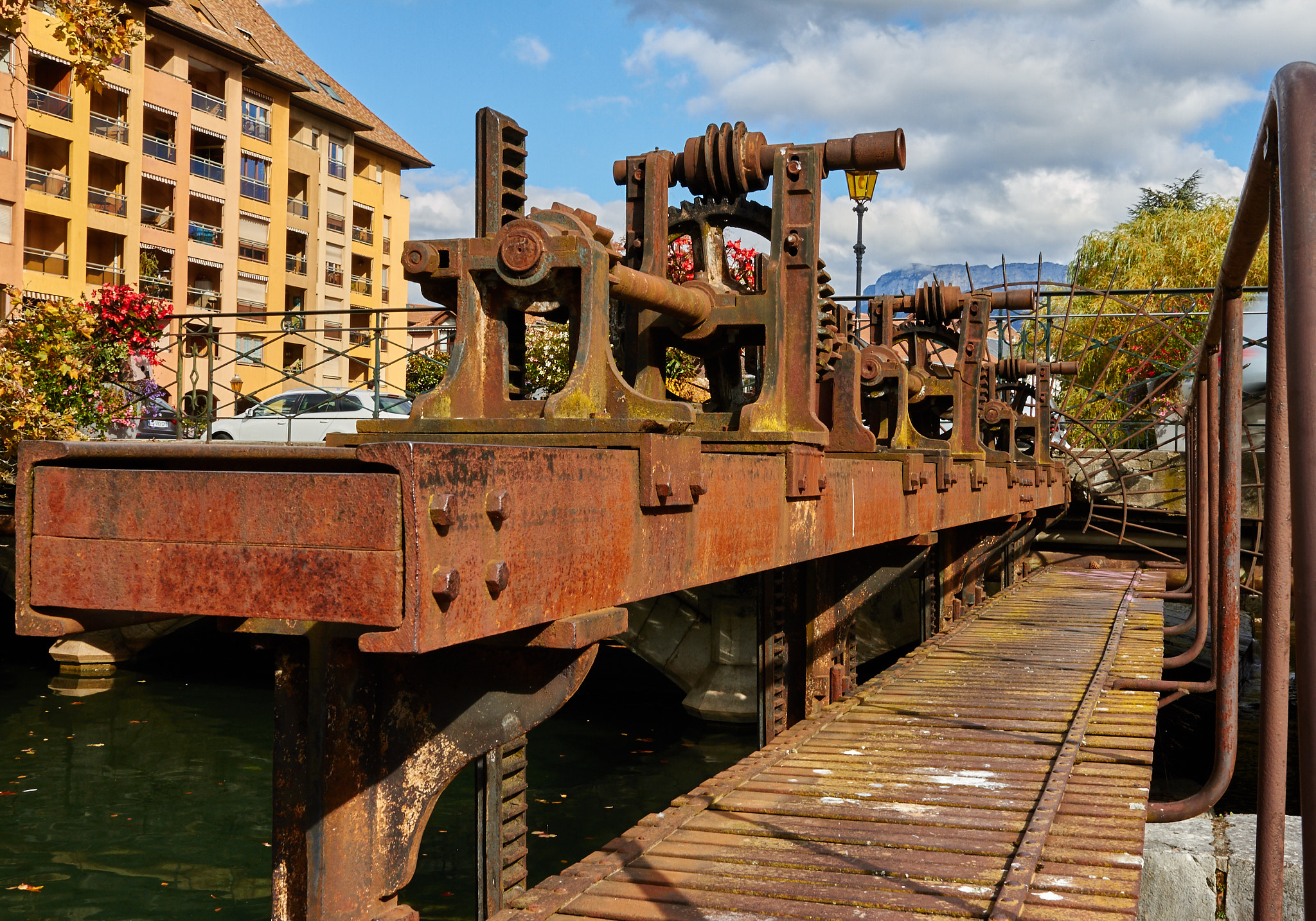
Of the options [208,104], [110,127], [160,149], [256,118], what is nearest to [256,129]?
[256,118]

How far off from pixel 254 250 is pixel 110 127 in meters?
7.82

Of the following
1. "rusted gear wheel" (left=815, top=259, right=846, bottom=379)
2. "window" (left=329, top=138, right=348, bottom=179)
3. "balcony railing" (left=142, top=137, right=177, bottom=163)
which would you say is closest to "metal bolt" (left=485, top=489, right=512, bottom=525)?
"rusted gear wheel" (left=815, top=259, right=846, bottom=379)

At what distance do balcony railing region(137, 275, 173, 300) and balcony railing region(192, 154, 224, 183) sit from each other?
14.9ft

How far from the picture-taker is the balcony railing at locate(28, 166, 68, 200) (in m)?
36.2

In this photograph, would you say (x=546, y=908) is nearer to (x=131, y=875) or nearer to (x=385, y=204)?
(x=131, y=875)

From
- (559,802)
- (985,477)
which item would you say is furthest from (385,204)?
(985,477)

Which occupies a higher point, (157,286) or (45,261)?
(45,261)

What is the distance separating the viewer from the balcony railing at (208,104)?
139 ft

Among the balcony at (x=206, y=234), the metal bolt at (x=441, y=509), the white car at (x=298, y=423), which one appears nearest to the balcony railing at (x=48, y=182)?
the balcony at (x=206, y=234)

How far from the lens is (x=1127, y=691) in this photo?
6.72 meters

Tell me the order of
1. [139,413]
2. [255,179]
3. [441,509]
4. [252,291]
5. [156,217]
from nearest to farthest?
1. [441,509]
2. [139,413]
3. [156,217]
4. [252,291]
5. [255,179]

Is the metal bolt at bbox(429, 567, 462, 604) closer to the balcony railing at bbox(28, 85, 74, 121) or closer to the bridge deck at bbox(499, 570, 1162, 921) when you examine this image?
the bridge deck at bbox(499, 570, 1162, 921)

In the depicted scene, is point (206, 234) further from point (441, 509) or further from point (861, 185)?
point (441, 509)

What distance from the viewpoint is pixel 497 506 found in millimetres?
1852
